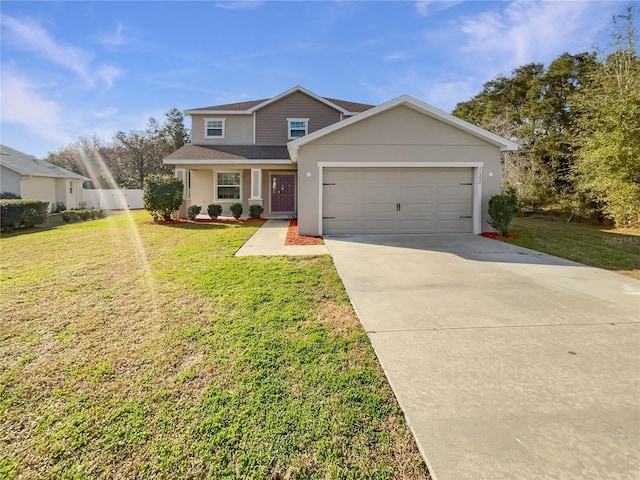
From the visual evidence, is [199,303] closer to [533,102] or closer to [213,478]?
[213,478]

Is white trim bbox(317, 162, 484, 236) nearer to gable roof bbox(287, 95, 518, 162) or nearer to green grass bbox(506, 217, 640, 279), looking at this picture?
gable roof bbox(287, 95, 518, 162)

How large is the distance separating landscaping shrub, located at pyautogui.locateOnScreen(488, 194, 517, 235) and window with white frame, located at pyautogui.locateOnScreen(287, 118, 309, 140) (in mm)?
10845

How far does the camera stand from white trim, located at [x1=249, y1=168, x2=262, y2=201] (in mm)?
15923

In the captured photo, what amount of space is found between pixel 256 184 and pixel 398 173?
7.74 meters

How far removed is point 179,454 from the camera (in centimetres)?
210

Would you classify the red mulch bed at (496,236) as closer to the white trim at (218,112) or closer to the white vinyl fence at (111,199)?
the white trim at (218,112)

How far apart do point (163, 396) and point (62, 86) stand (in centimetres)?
1840

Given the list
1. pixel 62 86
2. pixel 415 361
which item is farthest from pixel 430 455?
pixel 62 86

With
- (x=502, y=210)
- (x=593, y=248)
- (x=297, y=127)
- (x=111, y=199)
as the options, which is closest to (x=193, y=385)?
(x=502, y=210)

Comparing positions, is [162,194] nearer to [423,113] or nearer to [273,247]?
[273,247]

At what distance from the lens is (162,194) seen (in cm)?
1393

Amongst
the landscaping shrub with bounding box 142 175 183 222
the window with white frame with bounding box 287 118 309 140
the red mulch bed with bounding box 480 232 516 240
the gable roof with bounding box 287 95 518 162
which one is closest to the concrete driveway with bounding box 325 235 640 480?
the red mulch bed with bounding box 480 232 516 240

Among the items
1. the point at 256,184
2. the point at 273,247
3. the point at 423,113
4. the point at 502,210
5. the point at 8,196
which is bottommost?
the point at 273,247

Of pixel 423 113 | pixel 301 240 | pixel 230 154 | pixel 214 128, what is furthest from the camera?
pixel 214 128
